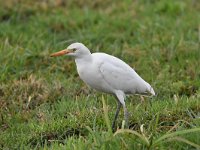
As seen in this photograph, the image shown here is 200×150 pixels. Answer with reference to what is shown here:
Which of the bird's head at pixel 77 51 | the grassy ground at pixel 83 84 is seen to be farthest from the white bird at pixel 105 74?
the grassy ground at pixel 83 84

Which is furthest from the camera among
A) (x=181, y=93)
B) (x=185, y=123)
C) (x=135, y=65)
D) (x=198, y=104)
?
(x=135, y=65)

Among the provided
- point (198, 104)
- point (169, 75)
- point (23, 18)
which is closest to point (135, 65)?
point (169, 75)

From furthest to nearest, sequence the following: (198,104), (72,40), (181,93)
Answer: (72,40) → (181,93) → (198,104)

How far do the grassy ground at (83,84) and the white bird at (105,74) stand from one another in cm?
26

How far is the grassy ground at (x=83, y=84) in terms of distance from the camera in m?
5.74

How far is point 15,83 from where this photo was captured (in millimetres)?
7617

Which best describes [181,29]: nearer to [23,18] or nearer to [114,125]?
[23,18]

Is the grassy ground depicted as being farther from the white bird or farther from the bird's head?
the bird's head

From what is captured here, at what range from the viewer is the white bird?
611 centimetres

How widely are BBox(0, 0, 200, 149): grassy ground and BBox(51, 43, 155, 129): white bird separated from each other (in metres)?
0.26

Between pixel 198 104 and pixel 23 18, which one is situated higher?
pixel 23 18

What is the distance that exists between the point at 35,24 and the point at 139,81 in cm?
393

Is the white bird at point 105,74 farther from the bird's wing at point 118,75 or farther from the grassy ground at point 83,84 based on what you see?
the grassy ground at point 83,84

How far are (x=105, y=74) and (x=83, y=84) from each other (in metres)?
1.76
